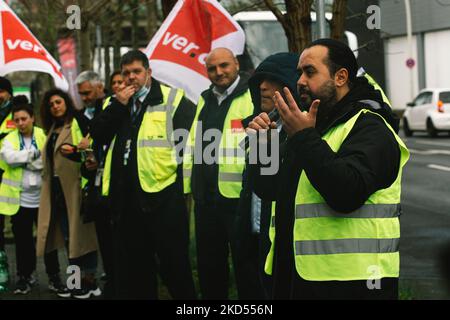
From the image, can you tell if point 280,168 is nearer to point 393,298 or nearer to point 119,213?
point 393,298

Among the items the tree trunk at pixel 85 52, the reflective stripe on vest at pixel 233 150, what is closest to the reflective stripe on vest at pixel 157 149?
the reflective stripe on vest at pixel 233 150

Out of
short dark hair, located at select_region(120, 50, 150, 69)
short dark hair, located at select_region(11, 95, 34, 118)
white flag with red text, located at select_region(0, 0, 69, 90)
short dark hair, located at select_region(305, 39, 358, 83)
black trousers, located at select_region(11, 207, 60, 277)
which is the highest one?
white flag with red text, located at select_region(0, 0, 69, 90)

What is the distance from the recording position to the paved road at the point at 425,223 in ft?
26.6

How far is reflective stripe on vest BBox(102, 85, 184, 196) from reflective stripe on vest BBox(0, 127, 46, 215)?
217cm

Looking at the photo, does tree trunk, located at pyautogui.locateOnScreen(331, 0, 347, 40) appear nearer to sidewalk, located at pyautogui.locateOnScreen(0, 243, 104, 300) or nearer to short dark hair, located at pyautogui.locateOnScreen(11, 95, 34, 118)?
short dark hair, located at pyautogui.locateOnScreen(11, 95, 34, 118)

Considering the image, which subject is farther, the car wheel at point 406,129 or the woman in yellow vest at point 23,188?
the car wheel at point 406,129

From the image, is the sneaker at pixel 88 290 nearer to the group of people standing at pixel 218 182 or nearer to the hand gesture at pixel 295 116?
the group of people standing at pixel 218 182

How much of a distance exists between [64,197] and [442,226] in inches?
202

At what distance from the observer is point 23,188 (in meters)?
8.90

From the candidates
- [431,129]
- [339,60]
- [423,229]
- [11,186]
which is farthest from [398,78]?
[339,60]

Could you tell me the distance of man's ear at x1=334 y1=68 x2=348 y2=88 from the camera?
4230 mm

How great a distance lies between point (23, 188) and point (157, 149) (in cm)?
229

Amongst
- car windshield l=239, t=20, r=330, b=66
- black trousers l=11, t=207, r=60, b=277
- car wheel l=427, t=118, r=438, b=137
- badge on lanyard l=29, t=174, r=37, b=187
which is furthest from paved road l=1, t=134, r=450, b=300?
car wheel l=427, t=118, r=438, b=137

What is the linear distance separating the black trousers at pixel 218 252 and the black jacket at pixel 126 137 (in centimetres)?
42
